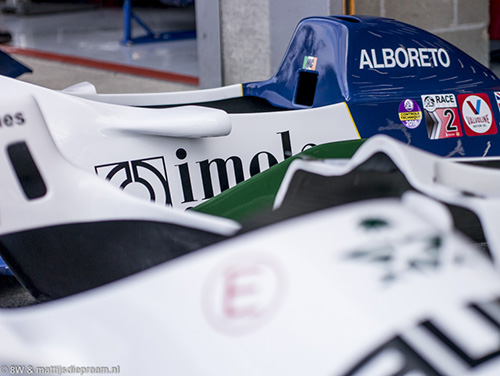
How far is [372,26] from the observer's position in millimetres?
2936

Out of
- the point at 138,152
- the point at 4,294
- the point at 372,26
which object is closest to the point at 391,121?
the point at 372,26

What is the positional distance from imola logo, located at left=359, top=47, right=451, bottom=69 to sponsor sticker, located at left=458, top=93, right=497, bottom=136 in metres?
0.18

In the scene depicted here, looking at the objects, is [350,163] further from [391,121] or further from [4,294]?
[4,294]

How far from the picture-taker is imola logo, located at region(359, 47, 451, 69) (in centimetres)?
288

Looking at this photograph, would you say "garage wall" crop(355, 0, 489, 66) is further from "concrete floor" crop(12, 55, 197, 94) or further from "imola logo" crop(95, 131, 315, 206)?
"imola logo" crop(95, 131, 315, 206)

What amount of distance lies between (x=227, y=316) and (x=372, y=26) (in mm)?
2133

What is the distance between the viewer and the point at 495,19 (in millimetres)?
7508

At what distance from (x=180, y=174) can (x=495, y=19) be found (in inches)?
238

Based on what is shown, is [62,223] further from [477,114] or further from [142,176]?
[477,114]

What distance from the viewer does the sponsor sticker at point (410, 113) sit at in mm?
2818

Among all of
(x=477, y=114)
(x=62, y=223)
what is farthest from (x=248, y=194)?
(x=477, y=114)

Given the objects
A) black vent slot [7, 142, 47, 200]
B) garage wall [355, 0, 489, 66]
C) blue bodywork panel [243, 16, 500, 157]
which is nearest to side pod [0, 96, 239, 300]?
black vent slot [7, 142, 47, 200]

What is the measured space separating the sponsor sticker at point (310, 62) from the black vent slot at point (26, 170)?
149 centimetres

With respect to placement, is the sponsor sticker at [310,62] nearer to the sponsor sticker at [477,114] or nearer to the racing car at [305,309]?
the sponsor sticker at [477,114]
